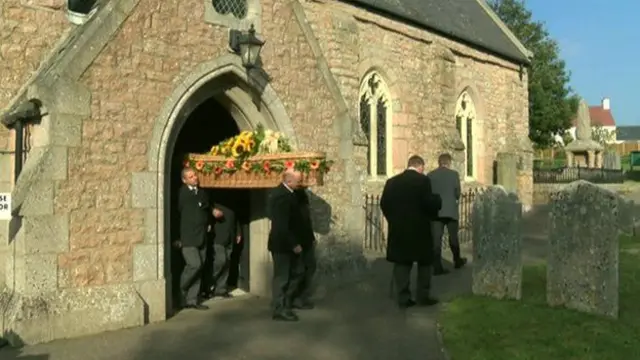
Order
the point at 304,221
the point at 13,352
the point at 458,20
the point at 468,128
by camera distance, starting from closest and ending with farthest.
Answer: the point at 13,352 → the point at 304,221 → the point at 468,128 → the point at 458,20

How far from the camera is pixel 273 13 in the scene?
905cm

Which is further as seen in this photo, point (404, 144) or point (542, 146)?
point (542, 146)

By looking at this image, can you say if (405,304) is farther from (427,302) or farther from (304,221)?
(304,221)

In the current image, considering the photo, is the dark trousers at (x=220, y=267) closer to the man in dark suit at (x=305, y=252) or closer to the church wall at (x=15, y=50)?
the man in dark suit at (x=305, y=252)

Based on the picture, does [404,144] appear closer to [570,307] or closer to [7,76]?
[570,307]

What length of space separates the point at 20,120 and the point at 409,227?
184 inches

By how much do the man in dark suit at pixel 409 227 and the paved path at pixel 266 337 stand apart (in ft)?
1.43

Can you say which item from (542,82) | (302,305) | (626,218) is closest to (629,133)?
(542,82)

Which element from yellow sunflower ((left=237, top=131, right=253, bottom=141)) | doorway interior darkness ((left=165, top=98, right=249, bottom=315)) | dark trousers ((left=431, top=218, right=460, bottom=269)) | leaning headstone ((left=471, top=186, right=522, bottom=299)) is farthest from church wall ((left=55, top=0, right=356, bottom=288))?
dark trousers ((left=431, top=218, right=460, bottom=269))

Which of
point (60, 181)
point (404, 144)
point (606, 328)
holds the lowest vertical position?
point (606, 328)

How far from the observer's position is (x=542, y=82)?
1662 inches

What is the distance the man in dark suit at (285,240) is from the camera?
24.8 ft

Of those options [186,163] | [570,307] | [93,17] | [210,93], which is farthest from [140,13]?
[570,307]

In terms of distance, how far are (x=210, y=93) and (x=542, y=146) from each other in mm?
40891
